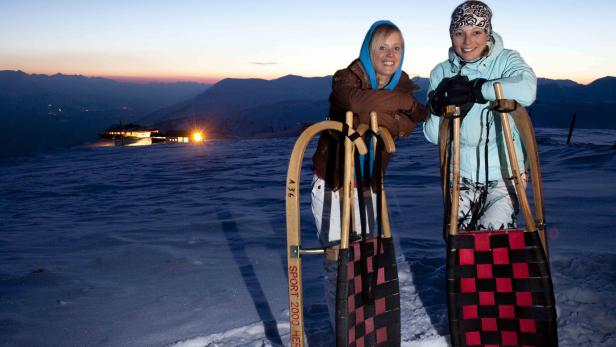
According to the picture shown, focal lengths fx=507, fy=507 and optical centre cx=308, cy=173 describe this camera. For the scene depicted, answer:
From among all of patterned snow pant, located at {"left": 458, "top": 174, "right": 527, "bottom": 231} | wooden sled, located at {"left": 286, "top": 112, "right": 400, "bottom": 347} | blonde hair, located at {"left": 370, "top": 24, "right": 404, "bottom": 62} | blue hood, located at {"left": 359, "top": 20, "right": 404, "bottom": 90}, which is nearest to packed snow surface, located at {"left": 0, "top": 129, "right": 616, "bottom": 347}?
wooden sled, located at {"left": 286, "top": 112, "right": 400, "bottom": 347}

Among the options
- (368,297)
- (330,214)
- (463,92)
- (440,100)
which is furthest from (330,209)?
(463,92)

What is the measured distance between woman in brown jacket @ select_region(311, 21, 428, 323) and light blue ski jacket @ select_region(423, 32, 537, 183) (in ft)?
0.87

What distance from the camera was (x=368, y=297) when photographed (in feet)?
8.46

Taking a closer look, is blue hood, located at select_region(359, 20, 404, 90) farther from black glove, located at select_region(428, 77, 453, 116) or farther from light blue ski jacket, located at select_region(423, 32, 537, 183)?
light blue ski jacket, located at select_region(423, 32, 537, 183)

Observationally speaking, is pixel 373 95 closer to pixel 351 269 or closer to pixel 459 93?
pixel 459 93

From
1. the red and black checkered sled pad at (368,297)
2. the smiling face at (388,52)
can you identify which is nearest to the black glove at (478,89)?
the smiling face at (388,52)

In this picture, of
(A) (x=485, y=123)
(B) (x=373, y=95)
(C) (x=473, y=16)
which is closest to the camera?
(B) (x=373, y=95)

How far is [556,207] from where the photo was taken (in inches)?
293

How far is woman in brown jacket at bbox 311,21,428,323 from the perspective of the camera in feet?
8.08

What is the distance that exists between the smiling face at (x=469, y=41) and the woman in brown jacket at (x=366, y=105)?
0.34m

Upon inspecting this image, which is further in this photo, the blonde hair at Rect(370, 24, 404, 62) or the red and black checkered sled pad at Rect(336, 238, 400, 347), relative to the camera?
the blonde hair at Rect(370, 24, 404, 62)

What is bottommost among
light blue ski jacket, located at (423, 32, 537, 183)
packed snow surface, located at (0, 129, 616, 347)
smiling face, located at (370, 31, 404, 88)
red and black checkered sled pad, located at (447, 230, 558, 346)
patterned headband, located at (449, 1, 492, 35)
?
packed snow surface, located at (0, 129, 616, 347)

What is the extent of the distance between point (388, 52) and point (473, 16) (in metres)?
0.53

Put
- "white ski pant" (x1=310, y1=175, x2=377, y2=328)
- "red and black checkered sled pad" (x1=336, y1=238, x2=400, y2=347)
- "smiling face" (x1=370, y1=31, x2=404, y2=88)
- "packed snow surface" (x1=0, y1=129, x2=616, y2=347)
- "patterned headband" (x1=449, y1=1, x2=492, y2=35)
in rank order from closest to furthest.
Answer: "red and black checkered sled pad" (x1=336, y1=238, x2=400, y2=347) < "smiling face" (x1=370, y1=31, x2=404, y2=88) < "patterned headband" (x1=449, y1=1, x2=492, y2=35) < "white ski pant" (x1=310, y1=175, x2=377, y2=328) < "packed snow surface" (x1=0, y1=129, x2=616, y2=347)
